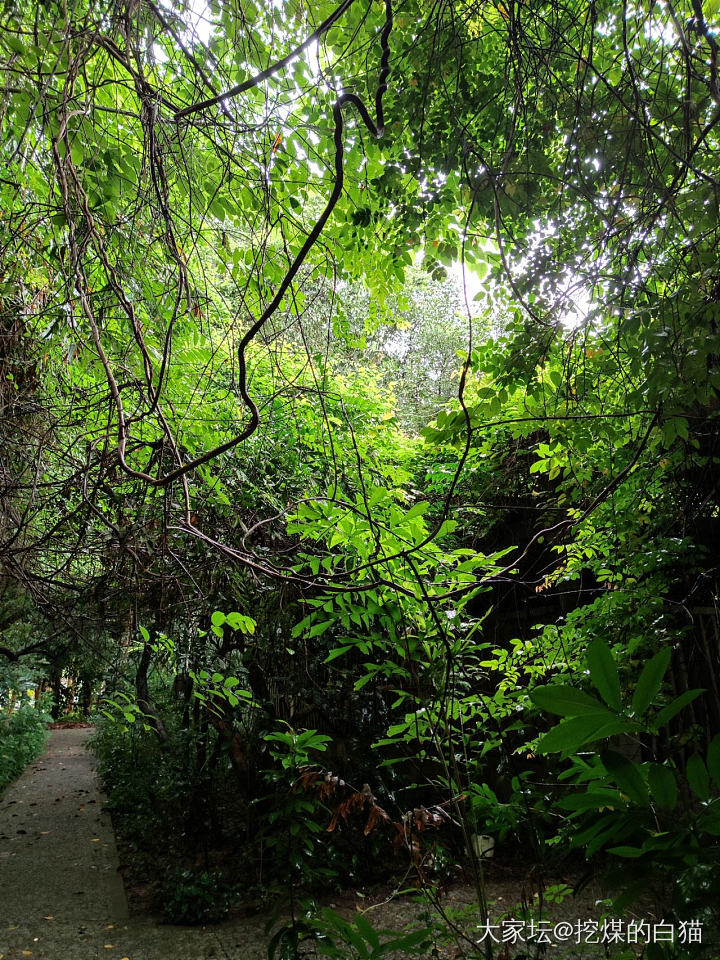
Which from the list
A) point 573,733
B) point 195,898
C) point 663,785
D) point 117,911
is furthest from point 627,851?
point 117,911

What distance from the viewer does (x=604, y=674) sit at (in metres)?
0.93

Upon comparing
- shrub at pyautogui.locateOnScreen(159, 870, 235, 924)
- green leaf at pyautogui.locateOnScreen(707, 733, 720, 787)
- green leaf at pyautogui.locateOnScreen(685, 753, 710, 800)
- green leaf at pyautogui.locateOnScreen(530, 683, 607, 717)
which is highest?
green leaf at pyautogui.locateOnScreen(530, 683, 607, 717)

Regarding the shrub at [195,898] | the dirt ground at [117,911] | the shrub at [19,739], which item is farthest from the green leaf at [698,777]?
the shrub at [19,739]

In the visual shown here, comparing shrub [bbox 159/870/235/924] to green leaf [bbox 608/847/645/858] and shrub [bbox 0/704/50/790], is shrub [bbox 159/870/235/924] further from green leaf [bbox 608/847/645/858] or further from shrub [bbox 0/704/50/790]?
shrub [bbox 0/704/50/790]

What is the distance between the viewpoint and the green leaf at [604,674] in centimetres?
91

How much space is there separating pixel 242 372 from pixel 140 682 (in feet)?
23.7

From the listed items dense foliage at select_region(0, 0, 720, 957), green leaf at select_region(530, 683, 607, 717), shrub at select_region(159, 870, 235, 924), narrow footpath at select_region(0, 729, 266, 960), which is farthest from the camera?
shrub at select_region(159, 870, 235, 924)

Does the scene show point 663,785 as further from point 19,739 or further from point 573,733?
point 19,739

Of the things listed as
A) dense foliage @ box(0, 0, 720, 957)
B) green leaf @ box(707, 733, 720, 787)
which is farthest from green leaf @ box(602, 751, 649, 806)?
green leaf @ box(707, 733, 720, 787)

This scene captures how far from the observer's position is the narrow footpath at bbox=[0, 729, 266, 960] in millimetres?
3803

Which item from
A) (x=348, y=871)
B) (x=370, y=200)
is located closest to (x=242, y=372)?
(x=370, y=200)

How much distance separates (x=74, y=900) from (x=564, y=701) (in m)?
5.47

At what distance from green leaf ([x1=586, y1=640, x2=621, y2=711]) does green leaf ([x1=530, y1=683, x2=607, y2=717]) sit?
2 centimetres

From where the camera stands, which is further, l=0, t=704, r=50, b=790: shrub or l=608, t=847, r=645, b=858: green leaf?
l=0, t=704, r=50, b=790: shrub
